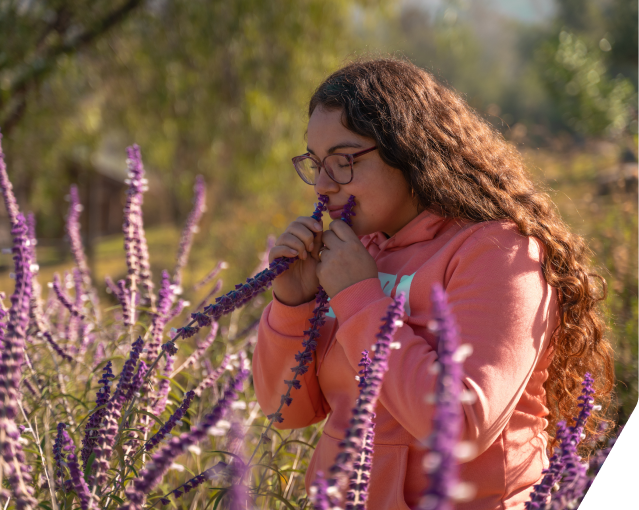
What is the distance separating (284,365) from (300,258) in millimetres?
433

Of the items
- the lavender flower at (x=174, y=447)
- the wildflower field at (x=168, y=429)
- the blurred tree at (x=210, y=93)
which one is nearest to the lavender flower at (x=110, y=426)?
the wildflower field at (x=168, y=429)

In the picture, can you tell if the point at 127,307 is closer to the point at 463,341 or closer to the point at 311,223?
the point at 311,223

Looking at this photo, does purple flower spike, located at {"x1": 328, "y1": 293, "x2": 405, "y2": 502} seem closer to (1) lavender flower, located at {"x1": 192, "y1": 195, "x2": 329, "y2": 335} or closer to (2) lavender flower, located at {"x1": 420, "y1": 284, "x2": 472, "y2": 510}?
(2) lavender flower, located at {"x1": 420, "y1": 284, "x2": 472, "y2": 510}

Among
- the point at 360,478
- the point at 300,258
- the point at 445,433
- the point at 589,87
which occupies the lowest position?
the point at 360,478

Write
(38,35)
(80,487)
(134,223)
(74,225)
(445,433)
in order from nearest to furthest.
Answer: (445,433) < (80,487) < (134,223) < (74,225) < (38,35)

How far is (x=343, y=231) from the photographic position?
159 centimetres

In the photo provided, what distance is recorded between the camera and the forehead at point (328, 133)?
1.65 meters

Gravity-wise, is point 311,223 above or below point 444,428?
above

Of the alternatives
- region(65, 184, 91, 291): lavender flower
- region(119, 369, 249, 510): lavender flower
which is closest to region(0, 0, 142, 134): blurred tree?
region(65, 184, 91, 291): lavender flower

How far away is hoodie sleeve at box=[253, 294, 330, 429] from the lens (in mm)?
1772

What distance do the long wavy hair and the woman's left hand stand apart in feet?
1.00

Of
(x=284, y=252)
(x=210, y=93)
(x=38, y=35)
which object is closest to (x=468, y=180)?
(x=284, y=252)

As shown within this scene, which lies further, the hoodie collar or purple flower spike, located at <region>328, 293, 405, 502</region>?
the hoodie collar

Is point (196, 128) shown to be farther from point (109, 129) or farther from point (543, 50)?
point (543, 50)
